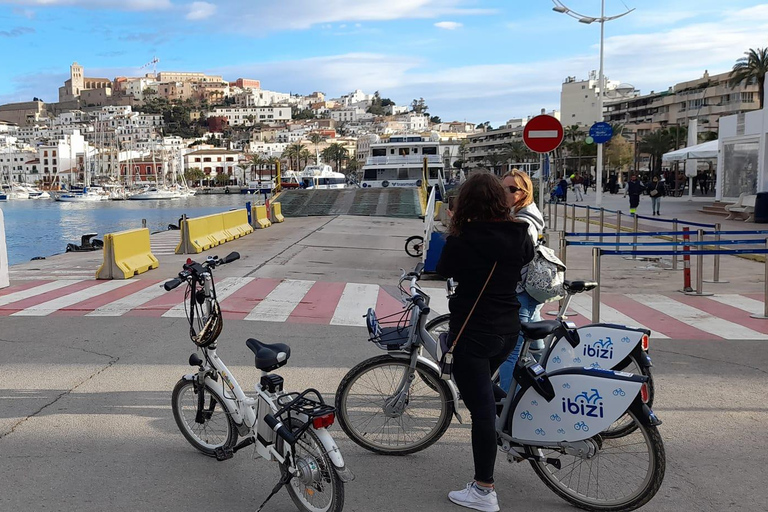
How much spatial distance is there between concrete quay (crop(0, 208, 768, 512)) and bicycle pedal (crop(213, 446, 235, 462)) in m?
0.06

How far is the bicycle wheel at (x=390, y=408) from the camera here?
4629 mm

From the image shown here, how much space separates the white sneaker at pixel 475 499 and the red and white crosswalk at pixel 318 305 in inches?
203

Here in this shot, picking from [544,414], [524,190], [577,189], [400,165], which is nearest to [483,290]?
[544,414]

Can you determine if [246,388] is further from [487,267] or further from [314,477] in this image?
[487,267]

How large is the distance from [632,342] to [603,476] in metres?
1.06

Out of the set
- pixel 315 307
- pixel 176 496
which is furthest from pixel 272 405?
pixel 315 307

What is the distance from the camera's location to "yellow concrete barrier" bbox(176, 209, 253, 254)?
1783 cm

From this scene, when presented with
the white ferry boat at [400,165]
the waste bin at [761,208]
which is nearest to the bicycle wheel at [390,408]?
the waste bin at [761,208]

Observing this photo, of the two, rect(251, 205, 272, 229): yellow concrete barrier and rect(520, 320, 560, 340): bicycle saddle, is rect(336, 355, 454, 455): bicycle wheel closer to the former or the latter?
rect(520, 320, 560, 340): bicycle saddle

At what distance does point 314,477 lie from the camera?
12.1ft

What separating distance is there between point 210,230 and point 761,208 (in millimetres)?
18294

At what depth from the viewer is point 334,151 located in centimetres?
16875

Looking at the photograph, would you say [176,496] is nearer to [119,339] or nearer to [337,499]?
[337,499]

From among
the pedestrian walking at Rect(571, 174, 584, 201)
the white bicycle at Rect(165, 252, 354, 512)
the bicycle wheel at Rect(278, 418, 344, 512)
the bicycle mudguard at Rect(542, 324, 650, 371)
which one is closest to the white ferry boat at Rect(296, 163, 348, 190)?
the pedestrian walking at Rect(571, 174, 584, 201)
